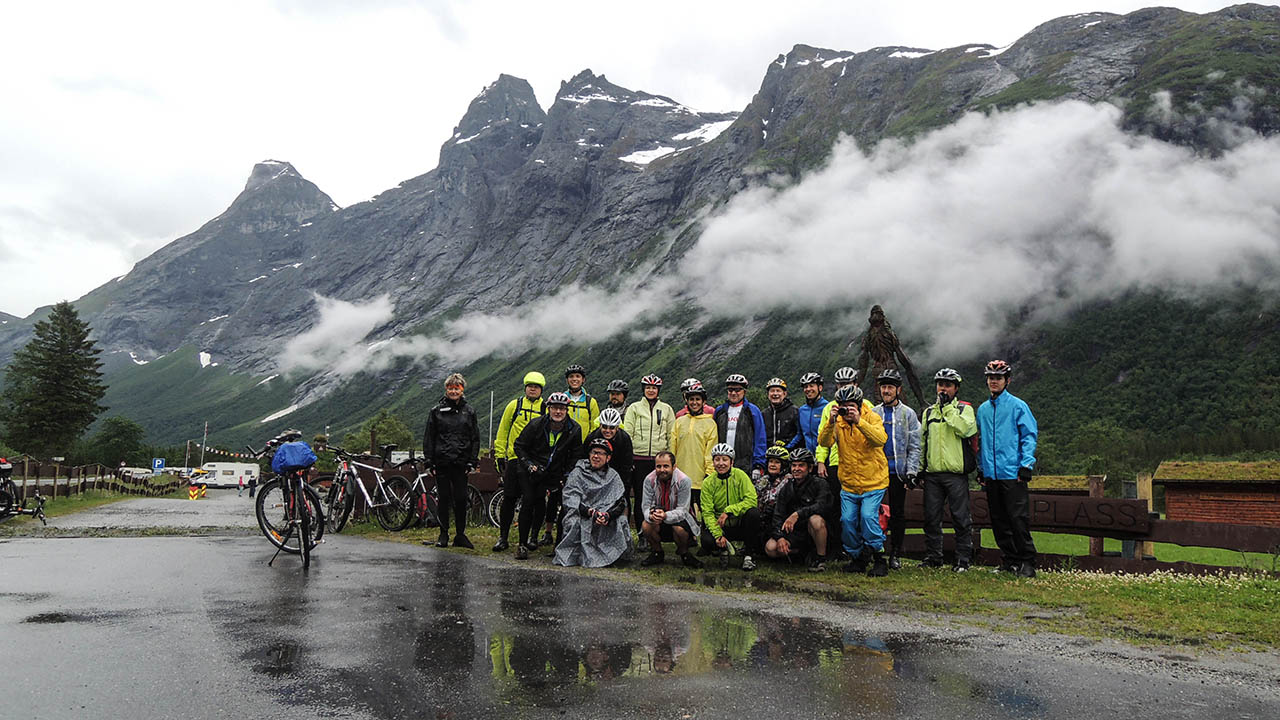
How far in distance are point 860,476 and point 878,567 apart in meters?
0.98

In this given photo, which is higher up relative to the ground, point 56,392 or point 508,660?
point 56,392

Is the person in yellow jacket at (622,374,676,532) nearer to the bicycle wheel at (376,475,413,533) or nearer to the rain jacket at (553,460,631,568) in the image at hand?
the rain jacket at (553,460,631,568)

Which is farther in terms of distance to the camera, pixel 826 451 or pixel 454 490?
pixel 454 490

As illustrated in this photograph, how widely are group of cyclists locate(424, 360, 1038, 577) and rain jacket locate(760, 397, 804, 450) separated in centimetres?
2

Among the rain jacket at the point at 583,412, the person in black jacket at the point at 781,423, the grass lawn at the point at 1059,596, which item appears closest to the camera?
the grass lawn at the point at 1059,596

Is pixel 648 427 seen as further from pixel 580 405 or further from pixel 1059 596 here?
pixel 1059 596

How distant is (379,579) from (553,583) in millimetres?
1653

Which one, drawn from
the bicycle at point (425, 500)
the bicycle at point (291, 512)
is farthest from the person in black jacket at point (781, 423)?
the bicycle at point (291, 512)

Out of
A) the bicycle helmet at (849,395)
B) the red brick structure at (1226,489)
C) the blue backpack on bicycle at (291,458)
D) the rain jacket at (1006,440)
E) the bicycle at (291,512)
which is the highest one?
the bicycle helmet at (849,395)

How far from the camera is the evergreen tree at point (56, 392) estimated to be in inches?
2201

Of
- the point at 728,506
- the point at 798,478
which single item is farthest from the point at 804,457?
the point at 728,506

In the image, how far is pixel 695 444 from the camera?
9961mm

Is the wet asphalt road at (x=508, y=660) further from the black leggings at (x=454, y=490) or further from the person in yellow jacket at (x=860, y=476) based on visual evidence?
the black leggings at (x=454, y=490)

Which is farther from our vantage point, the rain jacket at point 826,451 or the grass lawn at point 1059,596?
the rain jacket at point 826,451
